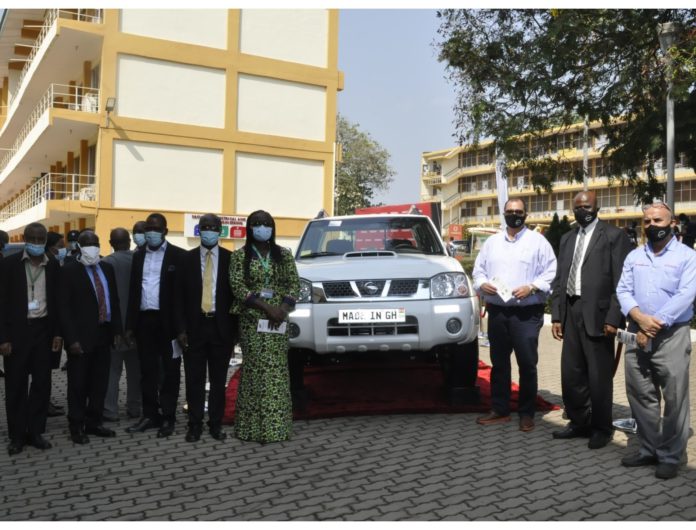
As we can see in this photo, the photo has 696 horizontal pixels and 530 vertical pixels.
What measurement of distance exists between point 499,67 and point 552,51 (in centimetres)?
245

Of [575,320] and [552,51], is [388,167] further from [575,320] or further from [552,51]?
[575,320]

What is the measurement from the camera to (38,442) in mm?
6238

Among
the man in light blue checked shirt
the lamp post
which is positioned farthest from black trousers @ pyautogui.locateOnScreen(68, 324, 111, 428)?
the lamp post

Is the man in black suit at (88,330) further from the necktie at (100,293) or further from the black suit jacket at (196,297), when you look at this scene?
the black suit jacket at (196,297)

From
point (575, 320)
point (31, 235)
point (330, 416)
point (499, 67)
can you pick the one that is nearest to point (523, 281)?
point (575, 320)

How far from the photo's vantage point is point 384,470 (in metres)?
5.48

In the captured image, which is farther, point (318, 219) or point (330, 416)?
point (318, 219)

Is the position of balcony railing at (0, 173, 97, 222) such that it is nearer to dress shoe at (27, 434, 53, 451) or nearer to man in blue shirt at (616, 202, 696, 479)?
dress shoe at (27, 434, 53, 451)

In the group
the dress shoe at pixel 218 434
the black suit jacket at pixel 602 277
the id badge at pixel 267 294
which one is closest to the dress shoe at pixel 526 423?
the black suit jacket at pixel 602 277

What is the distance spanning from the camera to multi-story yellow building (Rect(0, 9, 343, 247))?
80.8 ft

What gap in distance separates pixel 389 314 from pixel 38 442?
3226 mm

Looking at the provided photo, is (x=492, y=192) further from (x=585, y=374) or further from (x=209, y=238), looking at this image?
(x=209, y=238)

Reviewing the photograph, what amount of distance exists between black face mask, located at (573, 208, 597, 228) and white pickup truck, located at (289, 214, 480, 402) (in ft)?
4.25

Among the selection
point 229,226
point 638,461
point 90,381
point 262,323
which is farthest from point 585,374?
point 229,226
